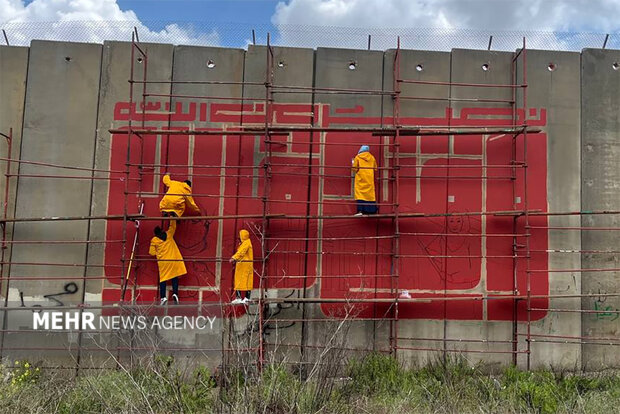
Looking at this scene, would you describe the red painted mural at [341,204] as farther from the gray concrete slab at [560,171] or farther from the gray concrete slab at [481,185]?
the gray concrete slab at [560,171]

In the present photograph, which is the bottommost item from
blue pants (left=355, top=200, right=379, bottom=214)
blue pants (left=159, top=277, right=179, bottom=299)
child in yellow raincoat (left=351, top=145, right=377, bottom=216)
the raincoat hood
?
blue pants (left=159, top=277, right=179, bottom=299)

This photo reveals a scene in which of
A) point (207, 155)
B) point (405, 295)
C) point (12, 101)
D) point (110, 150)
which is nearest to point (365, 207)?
point (405, 295)

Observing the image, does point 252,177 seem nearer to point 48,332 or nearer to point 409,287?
point 409,287

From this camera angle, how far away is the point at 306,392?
543 cm

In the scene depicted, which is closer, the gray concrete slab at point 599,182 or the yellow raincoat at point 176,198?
the yellow raincoat at point 176,198

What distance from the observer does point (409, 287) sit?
8156mm

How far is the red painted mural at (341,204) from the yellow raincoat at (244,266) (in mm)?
268

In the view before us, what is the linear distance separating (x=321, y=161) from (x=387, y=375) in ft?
11.0

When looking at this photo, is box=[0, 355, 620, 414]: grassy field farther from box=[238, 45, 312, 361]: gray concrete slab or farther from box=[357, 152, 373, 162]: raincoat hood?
box=[357, 152, 373, 162]: raincoat hood

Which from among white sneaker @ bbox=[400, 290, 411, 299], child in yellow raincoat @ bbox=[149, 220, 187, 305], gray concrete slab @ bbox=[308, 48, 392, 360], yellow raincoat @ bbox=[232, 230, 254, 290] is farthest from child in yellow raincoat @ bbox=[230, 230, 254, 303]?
white sneaker @ bbox=[400, 290, 411, 299]

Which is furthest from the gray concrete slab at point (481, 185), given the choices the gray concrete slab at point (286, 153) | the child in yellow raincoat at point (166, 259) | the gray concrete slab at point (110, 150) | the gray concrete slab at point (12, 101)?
the gray concrete slab at point (12, 101)

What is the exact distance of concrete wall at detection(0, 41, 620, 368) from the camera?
26.4ft

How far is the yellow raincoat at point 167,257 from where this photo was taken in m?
7.88

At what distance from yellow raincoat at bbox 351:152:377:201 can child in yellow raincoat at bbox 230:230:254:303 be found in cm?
178
